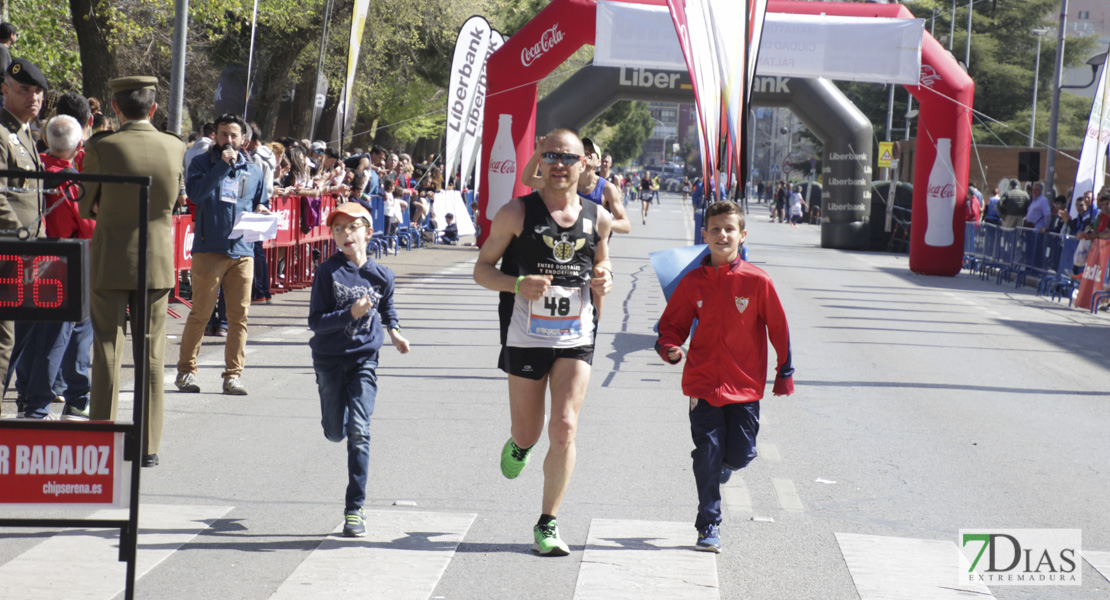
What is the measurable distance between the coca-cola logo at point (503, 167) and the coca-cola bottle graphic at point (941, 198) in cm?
781

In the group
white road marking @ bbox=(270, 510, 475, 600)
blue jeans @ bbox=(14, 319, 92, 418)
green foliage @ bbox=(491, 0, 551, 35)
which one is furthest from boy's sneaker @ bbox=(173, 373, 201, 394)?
green foliage @ bbox=(491, 0, 551, 35)

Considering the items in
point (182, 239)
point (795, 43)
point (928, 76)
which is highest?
point (795, 43)

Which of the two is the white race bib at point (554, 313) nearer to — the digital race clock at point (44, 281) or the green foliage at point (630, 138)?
the digital race clock at point (44, 281)

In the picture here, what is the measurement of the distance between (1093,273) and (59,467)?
16978 mm

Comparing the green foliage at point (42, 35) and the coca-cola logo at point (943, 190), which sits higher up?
the green foliage at point (42, 35)

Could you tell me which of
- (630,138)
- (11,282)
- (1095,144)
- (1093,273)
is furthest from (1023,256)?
(630,138)

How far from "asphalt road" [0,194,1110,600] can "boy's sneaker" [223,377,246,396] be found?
0.48ft

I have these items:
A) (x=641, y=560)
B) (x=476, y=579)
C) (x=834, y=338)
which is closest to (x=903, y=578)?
(x=641, y=560)

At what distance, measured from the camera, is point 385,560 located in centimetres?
516

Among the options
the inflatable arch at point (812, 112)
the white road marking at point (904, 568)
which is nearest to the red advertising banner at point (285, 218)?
the inflatable arch at point (812, 112)

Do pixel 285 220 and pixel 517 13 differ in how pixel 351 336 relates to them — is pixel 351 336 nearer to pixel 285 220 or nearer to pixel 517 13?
pixel 285 220

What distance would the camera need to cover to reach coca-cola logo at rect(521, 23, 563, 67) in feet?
72.7

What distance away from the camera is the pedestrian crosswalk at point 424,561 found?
4754 mm

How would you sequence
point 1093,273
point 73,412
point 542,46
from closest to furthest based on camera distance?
1. point 73,412
2. point 1093,273
3. point 542,46
